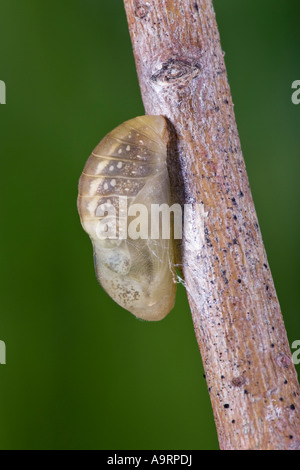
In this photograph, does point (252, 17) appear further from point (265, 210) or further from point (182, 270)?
point (182, 270)

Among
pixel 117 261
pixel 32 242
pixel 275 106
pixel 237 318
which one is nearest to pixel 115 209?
pixel 117 261

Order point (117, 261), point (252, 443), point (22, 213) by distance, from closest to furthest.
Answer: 1. point (252, 443)
2. point (117, 261)
3. point (22, 213)

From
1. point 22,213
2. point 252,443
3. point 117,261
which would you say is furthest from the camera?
point 22,213
